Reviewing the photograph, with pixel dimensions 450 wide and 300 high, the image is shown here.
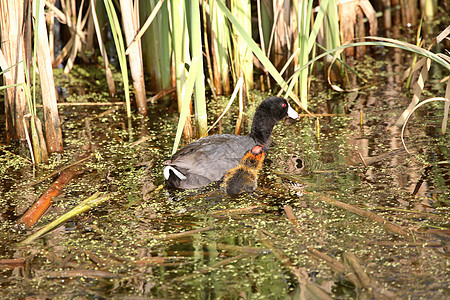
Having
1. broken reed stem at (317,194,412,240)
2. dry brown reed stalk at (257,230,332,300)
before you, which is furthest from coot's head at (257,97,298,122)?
dry brown reed stalk at (257,230,332,300)

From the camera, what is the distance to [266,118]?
4.05m

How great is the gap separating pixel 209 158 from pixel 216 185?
18cm

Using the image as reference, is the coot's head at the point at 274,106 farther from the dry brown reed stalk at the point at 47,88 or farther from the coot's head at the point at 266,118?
the dry brown reed stalk at the point at 47,88

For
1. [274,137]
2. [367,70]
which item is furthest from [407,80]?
[274,137]

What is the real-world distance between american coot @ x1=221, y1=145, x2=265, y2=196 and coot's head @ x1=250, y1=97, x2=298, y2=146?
519 millimetres

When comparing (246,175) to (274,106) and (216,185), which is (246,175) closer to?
(216,185)

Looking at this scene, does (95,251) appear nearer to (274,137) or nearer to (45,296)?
(45,296)

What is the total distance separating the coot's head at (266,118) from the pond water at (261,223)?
6.5 inches

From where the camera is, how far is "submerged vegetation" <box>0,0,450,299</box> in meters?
2.62

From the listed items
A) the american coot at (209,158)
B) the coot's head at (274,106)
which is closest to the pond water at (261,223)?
the american coot at (209,158)

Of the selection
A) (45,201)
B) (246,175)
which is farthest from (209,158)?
(45,201)

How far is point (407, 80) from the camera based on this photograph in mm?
5078

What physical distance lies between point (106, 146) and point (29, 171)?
63 centimetres

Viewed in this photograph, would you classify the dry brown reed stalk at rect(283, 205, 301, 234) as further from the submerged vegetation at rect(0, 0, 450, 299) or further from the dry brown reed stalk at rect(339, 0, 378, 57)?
the dry brown reed stalk at rect(339, 0, 378, 57)
